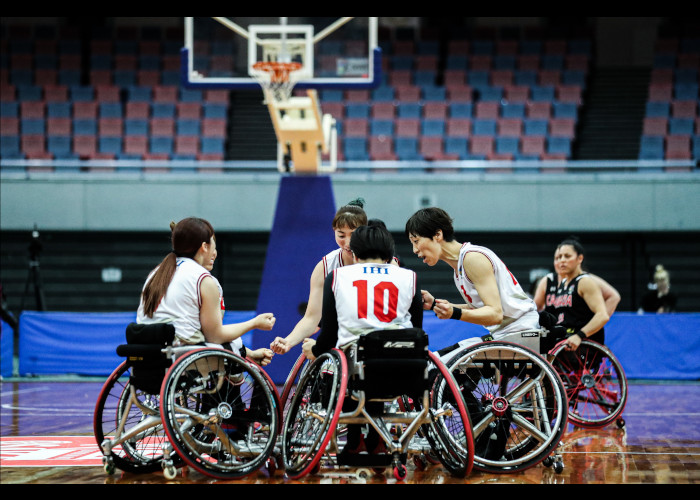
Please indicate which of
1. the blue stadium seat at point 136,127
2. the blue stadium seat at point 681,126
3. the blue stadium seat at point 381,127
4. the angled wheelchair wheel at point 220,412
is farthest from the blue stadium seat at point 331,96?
the angled wheelchair wheel at point 220,412

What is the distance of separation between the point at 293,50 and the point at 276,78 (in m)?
0.45

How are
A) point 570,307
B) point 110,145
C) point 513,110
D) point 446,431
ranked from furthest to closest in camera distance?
point 513,110 → point 110,145 → point 570,307 → point 446,431

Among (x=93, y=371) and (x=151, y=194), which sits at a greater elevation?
(x=151, y=194)

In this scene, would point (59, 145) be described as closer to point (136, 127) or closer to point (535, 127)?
point (136, 127)

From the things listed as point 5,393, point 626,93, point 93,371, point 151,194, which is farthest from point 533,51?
point 5,393

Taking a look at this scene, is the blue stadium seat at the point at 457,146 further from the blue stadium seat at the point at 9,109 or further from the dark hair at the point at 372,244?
the dark hair at the point at 372,244

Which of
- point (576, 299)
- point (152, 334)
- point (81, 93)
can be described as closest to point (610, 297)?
point (576, 299)

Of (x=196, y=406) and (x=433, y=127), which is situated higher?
(x=433, y=127)

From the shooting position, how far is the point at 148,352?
12.1ft

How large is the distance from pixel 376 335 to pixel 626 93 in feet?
44.3

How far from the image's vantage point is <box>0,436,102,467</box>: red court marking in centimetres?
421

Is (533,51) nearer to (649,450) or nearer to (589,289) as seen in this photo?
(589,289)

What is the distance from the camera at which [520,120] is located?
13.9 meters

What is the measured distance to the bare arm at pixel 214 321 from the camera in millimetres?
3840
